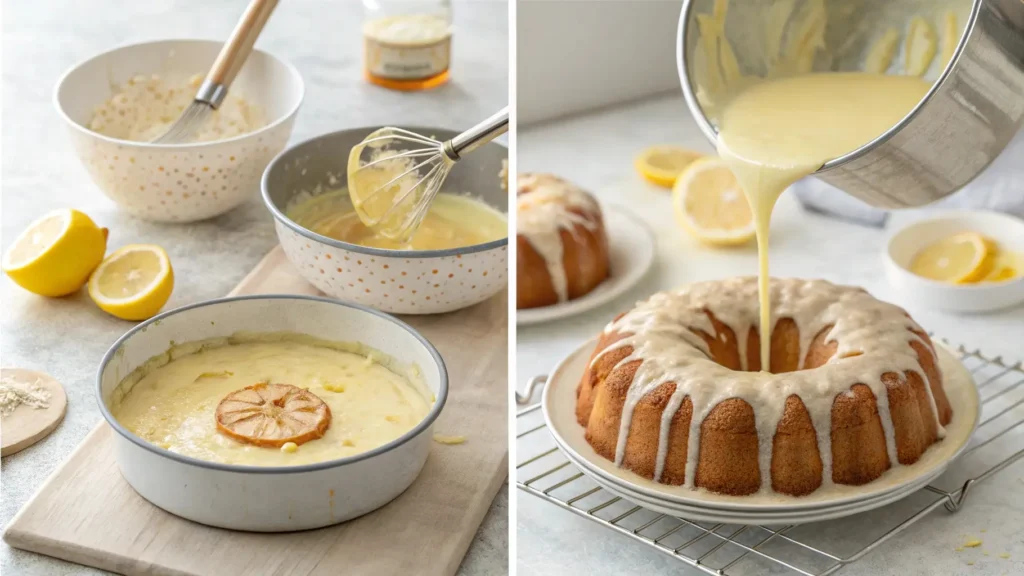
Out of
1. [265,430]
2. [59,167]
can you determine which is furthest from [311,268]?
[59,167]

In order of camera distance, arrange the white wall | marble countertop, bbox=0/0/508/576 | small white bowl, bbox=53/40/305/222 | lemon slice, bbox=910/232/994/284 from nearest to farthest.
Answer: marble countertop, bbox=0/0/508/576 < small white bowl, bbox=53/40/305/222 < lemon slice, bbox=910/232/994/284 < the white wall

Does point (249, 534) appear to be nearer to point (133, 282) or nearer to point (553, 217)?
point (133, 282)

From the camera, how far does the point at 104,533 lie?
4.17 feet

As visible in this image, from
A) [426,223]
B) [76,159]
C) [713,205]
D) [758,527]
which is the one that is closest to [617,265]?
[713,205]

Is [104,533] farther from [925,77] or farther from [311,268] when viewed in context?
[925,77]

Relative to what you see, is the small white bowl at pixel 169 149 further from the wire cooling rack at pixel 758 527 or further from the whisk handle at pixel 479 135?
the wire cooling rack at pixel 758 527

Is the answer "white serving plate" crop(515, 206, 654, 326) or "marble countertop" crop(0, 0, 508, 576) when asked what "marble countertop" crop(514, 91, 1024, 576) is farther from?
"marble countertop" crop(0, 0, 508, 576)

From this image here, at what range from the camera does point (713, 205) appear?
2523 millimetres

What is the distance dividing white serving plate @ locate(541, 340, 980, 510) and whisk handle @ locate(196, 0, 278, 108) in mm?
778

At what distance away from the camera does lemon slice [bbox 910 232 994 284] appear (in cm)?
221

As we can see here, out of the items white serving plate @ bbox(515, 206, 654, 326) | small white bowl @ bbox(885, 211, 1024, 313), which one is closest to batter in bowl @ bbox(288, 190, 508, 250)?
white serving plate @ bbox(515, 206, 654, 326)

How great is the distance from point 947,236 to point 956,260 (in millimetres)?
76

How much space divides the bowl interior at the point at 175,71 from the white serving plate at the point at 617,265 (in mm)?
608

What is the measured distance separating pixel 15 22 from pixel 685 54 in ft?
6.89
